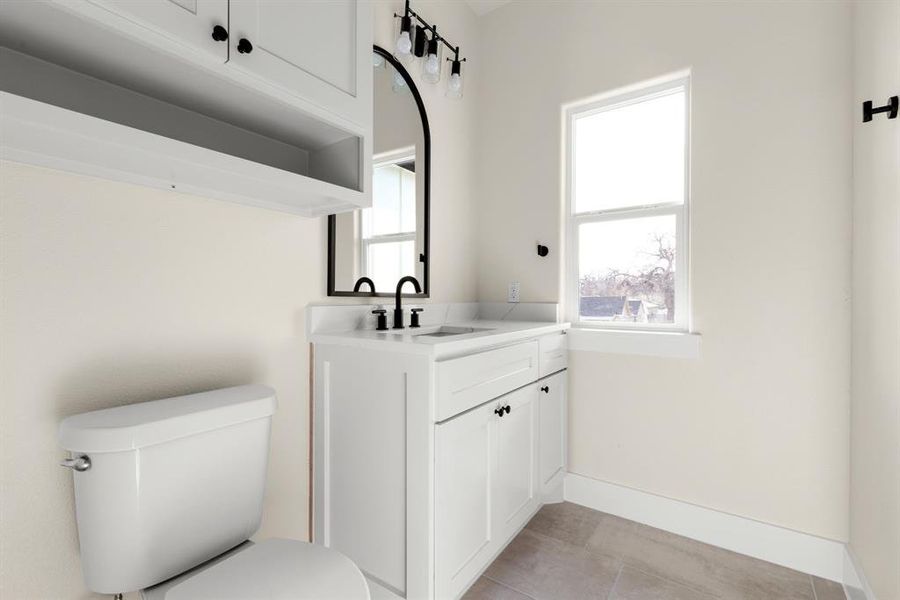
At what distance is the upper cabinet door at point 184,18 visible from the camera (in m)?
0.78

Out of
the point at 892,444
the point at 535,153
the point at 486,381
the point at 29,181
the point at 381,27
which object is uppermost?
the point at 381,27

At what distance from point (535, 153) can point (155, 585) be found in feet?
7.99

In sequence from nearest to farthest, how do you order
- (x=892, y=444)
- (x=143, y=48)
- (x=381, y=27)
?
(x=143, y=48) → (x=892, y=444) → (x=381, y=27)

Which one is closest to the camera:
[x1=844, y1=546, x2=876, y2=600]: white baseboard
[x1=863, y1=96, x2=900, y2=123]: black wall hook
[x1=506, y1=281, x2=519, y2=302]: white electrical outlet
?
[x1=863, y1=96, x2=900, y2=123]: black wall hook

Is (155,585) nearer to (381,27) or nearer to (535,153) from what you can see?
(381,27)

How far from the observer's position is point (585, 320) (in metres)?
2.25

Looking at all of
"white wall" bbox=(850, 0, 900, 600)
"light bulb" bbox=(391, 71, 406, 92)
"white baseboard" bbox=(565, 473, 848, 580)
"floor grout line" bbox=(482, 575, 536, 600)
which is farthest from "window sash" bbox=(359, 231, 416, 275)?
"white wall" bbox=(850, 0, 900, 600)

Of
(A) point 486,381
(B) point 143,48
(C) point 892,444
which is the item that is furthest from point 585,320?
(B) point 143,48

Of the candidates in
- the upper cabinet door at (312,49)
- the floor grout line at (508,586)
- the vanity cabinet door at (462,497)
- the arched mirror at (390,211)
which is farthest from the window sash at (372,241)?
the floor grout line at (508,586)

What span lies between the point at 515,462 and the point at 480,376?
508mm

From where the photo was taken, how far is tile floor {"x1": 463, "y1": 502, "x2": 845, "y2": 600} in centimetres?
152

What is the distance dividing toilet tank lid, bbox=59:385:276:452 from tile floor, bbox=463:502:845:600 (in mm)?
1132

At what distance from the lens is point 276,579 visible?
0.90m

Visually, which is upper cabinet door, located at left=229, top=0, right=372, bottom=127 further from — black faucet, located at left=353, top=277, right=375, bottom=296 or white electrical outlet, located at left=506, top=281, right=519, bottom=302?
white electrical outlet, located at left=506, top=281, right=519, bottom=302
